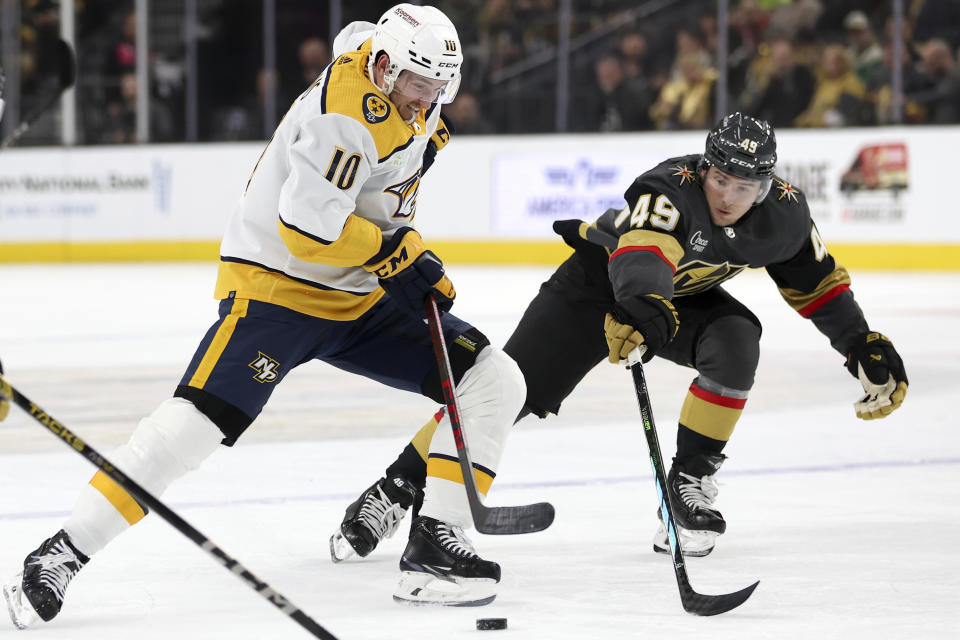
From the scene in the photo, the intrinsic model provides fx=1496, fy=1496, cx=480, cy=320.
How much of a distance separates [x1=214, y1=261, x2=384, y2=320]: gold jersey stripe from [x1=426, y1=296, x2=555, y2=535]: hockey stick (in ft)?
0.69

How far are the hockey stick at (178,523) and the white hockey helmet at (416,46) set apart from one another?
0.86 metres

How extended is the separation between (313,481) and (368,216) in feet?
3.72

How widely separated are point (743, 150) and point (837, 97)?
872 centimetres

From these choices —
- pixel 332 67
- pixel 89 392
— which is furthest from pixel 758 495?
pixel 89 392

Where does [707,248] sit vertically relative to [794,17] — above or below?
above

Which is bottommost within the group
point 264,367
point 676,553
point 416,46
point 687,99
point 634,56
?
point 687,99

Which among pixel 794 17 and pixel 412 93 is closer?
pixel 412 93

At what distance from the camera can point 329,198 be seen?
2678 millimetres

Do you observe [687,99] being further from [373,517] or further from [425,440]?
[373,517]

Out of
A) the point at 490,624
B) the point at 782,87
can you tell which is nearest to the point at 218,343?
the point at 490,624

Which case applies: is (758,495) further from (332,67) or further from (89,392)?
(89,392)

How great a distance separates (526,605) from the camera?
273 centimetres

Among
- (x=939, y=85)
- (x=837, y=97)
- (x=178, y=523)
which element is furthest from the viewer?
(x=837, y=97)

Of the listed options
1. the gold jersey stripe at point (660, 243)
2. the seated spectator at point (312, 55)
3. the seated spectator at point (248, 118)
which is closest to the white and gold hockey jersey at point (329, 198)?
the gold jersey stripe at point (660, 243)
